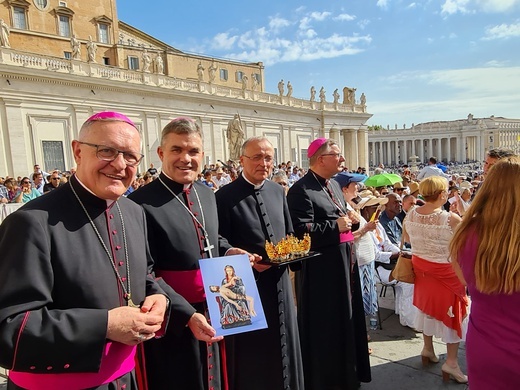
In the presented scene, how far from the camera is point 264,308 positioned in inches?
116

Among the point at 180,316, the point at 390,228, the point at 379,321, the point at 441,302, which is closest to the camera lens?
the point at 180,316

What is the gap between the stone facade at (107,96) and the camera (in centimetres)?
2045

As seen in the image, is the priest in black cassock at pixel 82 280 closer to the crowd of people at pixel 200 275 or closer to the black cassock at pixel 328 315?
the crowd of people at pixel 200 275

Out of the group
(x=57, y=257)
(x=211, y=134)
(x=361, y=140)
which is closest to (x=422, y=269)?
(x=57, y=257)

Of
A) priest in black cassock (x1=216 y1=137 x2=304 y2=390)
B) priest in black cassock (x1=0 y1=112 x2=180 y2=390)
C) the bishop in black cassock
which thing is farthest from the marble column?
priest in black cassock (x1=0 y1=112 x2=180 y2=390)

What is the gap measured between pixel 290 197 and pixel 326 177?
0.44 meters

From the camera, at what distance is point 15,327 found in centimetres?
136

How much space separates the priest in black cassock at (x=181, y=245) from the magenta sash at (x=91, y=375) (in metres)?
0.47

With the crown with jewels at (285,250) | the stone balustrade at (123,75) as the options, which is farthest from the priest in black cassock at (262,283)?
the stone balustrade at (123,75)

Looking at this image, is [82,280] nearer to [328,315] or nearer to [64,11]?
[328,315]

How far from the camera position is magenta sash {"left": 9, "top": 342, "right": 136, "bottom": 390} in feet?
4.99

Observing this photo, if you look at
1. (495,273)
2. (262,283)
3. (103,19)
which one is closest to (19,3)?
(103,19)

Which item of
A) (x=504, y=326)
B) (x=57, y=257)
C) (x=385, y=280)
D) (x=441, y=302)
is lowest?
(x=385, y=280)

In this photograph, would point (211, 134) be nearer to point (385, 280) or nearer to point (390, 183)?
point (390, 183)
